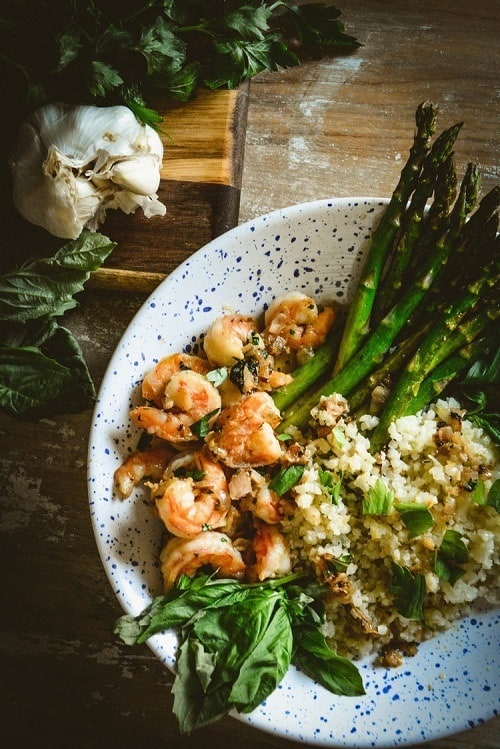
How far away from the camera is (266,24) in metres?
2.26

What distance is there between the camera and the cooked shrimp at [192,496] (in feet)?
6.13

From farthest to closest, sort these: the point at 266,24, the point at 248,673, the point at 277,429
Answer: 1. the point at 266,24
2. the point at 277,429
3. the point at 248,673

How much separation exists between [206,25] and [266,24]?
0.22 metres

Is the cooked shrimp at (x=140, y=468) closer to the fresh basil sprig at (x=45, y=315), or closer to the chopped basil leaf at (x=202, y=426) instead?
the chopped basil leaf at (x=202, y=426)

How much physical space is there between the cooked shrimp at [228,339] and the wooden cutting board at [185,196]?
40cm

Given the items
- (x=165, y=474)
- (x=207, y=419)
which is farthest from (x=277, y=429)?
(x=165, y=474)

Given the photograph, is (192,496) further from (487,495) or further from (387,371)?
(487,495)

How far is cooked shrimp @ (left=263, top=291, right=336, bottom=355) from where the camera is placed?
6.87 feet

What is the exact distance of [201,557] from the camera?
192 cm

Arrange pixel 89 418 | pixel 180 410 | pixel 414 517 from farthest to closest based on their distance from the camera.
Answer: pixel 89 418 < pixel 180 410 < pixel 414 517

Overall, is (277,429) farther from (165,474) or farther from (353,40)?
(353,40)

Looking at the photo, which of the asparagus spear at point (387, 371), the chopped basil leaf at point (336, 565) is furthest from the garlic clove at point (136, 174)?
the chopped basil leaf at point (336, 565)

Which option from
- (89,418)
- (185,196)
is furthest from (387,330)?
(89,418)

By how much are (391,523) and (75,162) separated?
160 centimetres
